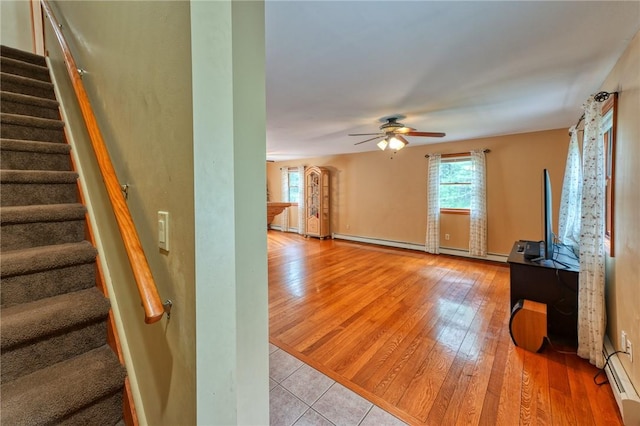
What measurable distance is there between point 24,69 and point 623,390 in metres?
4.93

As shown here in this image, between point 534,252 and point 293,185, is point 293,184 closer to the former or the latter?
point 293,185

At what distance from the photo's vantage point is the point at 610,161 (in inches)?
85.7

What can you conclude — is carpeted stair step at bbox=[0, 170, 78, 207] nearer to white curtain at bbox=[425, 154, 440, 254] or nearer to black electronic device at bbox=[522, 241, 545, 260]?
black electronic device at bbox=[522, 241, 545, 260]

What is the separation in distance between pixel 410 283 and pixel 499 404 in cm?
216

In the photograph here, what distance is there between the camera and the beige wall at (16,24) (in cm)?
289

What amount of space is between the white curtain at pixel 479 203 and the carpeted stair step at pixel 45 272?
5.38m

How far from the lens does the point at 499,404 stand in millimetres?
1679

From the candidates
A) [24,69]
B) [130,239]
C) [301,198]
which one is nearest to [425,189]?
[301,198]

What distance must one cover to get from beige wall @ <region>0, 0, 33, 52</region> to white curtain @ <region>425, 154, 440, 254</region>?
6.18 m

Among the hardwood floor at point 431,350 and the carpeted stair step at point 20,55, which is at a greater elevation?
the carpeted stair step at point 20,55

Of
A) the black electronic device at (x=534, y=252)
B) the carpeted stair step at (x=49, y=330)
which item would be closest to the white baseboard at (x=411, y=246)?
the black electronic device at (x=534, y=252)

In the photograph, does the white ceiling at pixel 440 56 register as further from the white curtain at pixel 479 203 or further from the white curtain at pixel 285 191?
the white curtain at pixel 285 191

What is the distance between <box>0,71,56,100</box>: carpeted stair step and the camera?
1977 mm

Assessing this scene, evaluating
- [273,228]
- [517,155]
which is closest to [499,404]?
[517,155]
